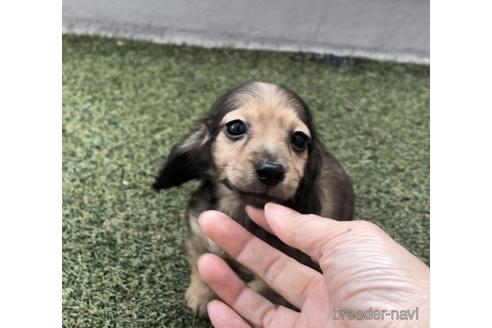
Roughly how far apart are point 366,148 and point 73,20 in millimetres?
1784

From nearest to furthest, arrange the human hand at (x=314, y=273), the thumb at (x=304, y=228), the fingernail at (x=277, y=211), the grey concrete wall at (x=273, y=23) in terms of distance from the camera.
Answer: the human hand at (x=314, y=273) < the thumb at (x=304, y=228) < the fingernail at (x=277, y=211) < the grey concrete wall at (x=273, y=23)

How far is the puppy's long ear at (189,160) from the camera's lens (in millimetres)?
1671

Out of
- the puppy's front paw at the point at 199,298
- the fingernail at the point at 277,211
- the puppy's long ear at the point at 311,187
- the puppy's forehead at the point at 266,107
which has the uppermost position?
the puppy's forehead at the point at 266,107

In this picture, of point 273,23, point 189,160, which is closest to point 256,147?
point 189,160

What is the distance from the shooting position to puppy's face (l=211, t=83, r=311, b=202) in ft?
4.52

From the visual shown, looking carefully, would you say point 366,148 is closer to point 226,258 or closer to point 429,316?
point 226,258

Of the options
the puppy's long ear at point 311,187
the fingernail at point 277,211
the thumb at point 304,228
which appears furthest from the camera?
the puppy's long ear at point 311,187

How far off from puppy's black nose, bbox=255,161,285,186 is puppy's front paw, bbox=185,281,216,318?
473 millimetres

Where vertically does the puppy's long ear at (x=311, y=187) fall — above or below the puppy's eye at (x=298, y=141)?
below

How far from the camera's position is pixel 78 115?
2.39 metres

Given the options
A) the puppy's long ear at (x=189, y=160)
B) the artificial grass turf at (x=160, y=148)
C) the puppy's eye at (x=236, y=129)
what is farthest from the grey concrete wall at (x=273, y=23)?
the puppy's eye at (x=236, y=129)

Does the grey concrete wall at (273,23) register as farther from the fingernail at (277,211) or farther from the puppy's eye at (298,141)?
the fingernail at (277,211)

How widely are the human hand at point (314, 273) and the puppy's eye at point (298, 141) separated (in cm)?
21

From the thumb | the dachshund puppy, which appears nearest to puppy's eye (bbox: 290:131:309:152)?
the dachshund puppy
